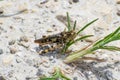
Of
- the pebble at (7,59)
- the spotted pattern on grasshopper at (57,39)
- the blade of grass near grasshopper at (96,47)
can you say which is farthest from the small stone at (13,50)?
the blade of grass near grasshopper at (96,47)

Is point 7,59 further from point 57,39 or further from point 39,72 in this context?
point 57,39

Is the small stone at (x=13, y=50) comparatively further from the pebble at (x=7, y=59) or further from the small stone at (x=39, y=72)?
the small stone at (x=39, y=72)

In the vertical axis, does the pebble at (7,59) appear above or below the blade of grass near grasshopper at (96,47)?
below

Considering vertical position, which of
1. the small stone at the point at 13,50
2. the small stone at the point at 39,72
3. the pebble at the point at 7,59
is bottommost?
the small stone at the point at 39,72

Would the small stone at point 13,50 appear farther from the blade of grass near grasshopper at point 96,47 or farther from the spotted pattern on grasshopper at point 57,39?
the blade of grass near grasshopper at point 96,47

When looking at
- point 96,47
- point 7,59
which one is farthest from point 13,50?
point 96,47

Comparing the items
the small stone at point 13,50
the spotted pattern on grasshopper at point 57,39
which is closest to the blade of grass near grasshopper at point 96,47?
the spotted pattern on grasshopper at point 57,39

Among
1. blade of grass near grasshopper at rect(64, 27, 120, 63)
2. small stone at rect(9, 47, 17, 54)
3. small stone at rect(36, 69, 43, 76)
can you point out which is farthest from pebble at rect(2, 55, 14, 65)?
blade of grass near grasshopper at rect(64, 27, 120, 63)

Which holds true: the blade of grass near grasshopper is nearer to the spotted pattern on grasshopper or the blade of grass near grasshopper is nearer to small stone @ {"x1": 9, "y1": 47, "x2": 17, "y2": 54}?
the spotted pattern on grasshopper

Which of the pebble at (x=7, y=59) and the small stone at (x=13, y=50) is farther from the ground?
the small stone at (x=13, y=50)
